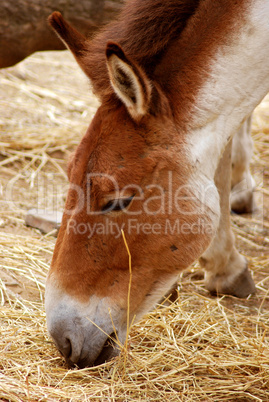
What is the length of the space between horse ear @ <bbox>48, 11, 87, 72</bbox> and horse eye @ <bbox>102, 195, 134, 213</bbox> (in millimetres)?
689

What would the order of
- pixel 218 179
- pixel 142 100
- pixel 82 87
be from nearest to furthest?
pixel 142 100, pixel 218 179, pixel 82 87

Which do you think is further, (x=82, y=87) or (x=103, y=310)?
(x=82, y=87)

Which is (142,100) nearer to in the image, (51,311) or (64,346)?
(51,311)

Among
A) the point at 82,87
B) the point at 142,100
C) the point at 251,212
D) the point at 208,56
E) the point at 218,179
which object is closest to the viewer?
the point at 142,100

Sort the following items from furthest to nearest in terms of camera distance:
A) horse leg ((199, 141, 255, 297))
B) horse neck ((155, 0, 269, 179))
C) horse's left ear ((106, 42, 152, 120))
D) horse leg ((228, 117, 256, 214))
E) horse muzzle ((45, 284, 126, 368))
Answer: horse leg ((228, 117, 256, 214)) → horse leg ((199, 141, 255, 297)) → horse neck ((155, 0, 269, 179)) → horse muzzle ((45, 284, 126, 368)) → horse's left ear ((106, 42, 152, 120))

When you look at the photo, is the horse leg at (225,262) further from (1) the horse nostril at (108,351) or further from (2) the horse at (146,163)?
(1) the horse nostril at (108,351)

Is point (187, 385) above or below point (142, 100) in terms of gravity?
below

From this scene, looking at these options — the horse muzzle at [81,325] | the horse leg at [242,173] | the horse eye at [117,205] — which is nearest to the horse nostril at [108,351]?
the horse muzzle at [81,325]

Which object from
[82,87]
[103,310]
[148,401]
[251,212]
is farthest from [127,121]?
[82,87]

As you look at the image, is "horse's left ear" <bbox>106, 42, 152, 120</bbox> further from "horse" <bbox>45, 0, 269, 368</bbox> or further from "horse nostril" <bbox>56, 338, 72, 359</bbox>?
"horse nostril" <bbox>56, 338, 72, 359</bbox>

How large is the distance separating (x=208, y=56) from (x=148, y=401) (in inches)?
63.9

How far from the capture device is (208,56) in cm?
222

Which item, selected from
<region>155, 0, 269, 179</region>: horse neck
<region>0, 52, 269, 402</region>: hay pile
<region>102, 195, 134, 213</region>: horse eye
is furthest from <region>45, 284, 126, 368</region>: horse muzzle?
<region>155, 0, 269, 179</region>: horse neck

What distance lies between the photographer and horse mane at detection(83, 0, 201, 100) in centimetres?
218
